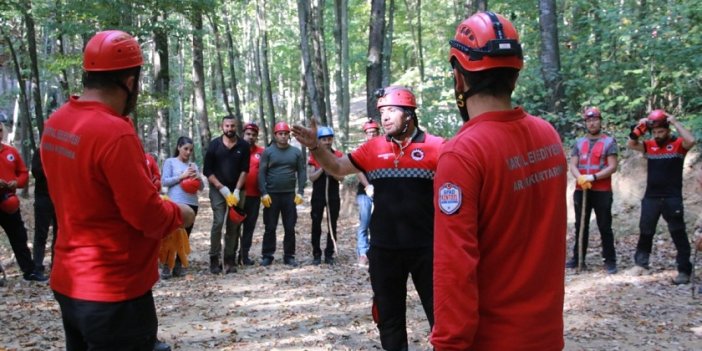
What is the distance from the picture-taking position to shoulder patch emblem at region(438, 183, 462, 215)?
2117mm

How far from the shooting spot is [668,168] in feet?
25.9

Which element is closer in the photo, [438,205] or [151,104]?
[438,205]

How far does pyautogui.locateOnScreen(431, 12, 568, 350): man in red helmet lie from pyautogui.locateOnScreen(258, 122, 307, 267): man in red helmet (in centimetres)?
738

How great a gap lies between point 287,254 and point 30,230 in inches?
341

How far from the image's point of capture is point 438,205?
2.18 m

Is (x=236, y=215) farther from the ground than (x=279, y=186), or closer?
closer

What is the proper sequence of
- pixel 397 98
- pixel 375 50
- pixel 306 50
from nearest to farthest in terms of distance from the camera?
pixel 397 98
pixel 375 50
pixel 306 50

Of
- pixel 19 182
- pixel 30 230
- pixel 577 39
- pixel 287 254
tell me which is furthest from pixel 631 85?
pixel 30 230

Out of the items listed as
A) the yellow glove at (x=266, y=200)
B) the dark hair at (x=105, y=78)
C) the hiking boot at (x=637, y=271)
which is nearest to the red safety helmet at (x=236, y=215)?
the yellow glove at (x=266, y=200)

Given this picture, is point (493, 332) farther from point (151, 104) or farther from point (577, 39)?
point (577, 39)

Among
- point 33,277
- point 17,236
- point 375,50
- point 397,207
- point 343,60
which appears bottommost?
point 33,277

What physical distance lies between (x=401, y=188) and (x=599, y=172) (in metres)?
5.08

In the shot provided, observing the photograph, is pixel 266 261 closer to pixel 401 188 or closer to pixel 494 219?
pixel 401 188

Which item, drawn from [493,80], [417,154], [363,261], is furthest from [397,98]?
[363,261]
